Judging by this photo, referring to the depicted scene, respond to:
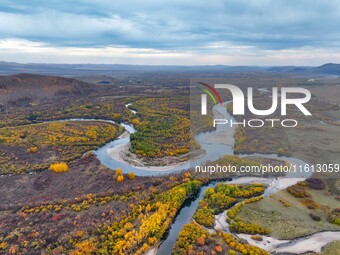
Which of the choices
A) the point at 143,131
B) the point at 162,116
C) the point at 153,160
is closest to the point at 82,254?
the point at 153,160

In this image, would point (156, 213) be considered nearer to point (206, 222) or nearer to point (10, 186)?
point (206, 222)

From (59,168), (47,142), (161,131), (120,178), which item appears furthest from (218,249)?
(47,142)

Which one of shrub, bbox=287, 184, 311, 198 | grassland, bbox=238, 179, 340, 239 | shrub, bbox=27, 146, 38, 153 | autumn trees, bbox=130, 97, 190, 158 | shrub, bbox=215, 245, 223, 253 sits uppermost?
autumn trees, bbox=130, 97, 190, 158

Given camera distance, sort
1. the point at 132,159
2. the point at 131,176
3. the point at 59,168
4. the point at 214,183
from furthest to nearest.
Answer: the point at 132,159 < the point at 59,168 < the point at 131,176 < the point at 214,183

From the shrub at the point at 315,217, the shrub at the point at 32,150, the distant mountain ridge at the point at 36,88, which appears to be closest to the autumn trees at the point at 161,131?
the shrub at the point at 32,150

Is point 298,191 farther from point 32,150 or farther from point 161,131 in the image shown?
point 32,150

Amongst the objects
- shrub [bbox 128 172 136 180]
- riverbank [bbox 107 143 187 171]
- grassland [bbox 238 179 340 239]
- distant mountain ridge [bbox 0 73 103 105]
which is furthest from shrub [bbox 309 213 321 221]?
distant mountain ridge [bbox 0 73 103 105]

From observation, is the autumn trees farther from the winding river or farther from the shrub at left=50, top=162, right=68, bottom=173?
the shrub at left=50, top=162, right=68, bottom=173

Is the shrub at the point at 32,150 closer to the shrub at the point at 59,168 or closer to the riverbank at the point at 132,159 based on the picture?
the shrub at the point at 59,168
